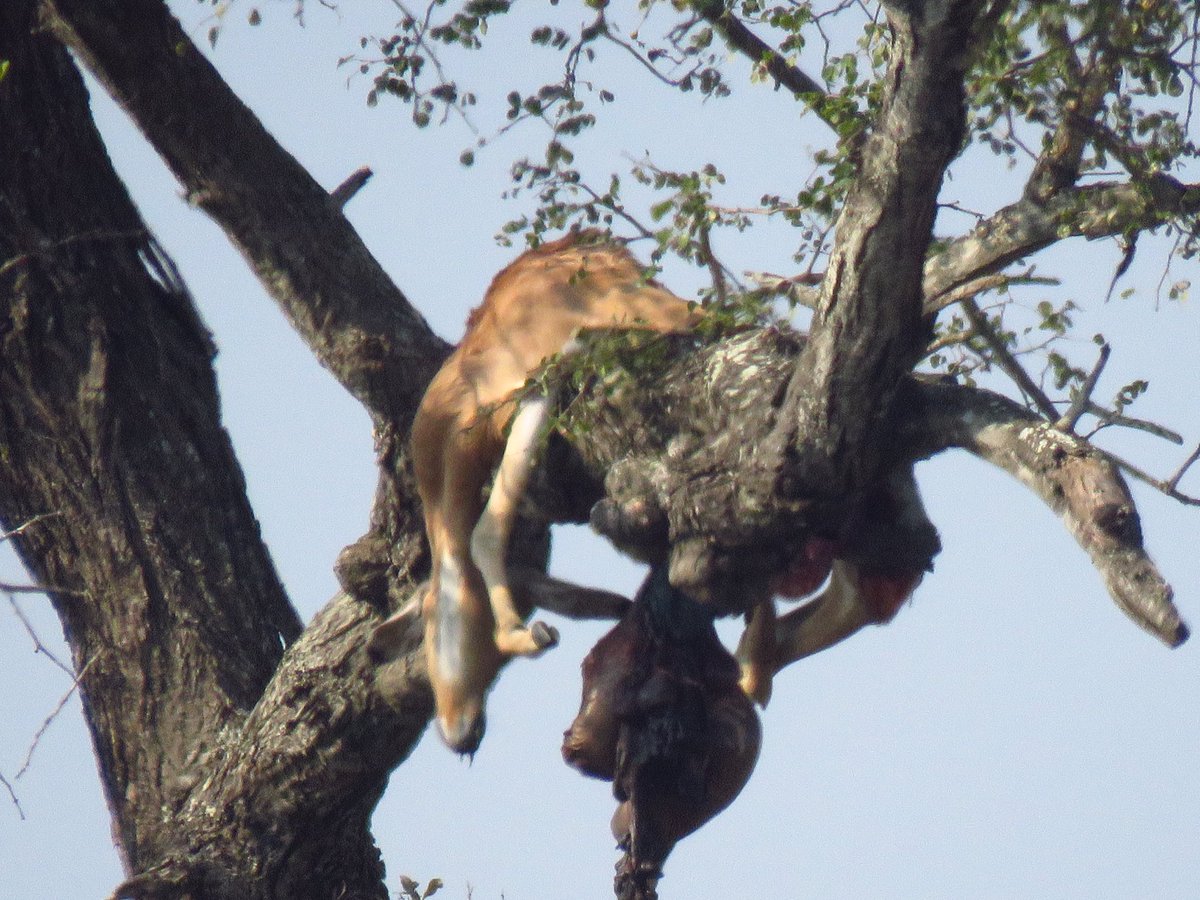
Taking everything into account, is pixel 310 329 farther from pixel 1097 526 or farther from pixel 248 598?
pixel 1097 526

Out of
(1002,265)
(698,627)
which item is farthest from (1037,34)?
(698,627)

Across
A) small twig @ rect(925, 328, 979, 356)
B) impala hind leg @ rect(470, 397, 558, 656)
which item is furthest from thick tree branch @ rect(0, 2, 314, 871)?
small twig @ rect(925, 328, 979, 356)

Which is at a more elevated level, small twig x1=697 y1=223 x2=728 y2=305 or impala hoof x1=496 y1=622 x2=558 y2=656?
small twig x1=697 y1=223 x2=728 y2=305

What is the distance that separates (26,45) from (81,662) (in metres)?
2.14

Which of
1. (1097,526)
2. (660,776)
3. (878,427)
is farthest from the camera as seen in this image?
(660,776)

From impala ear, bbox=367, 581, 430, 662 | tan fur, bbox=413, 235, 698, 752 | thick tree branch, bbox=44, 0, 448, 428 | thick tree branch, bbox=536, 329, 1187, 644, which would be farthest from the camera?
thick tree branch, bbox=44, 0, 448, 428

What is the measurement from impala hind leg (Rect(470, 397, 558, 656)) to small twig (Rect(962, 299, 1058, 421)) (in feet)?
4.36

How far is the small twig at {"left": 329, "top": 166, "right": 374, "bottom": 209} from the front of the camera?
6.06 meters

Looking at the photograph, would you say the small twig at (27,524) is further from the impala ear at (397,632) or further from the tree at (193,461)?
the impala ear at (397,632)

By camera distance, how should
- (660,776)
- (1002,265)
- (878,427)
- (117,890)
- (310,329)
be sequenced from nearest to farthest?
(878,427) < (1002,265) < (660,776) < (117,890) < (310,329)

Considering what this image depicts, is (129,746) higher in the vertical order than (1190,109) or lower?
lower

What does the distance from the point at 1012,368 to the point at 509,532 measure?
5.17ft

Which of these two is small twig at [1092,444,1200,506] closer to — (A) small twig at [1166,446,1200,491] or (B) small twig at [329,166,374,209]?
(A) small twig at [1166,446,1200,491]

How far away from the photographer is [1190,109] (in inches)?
197
